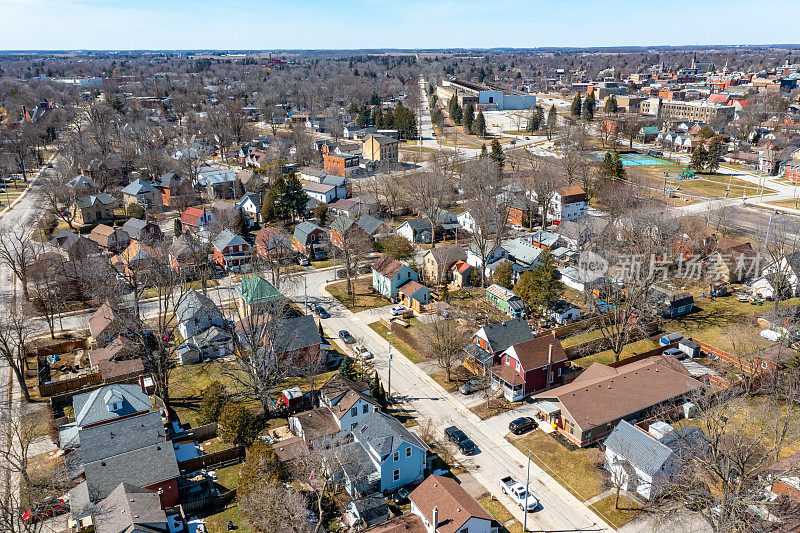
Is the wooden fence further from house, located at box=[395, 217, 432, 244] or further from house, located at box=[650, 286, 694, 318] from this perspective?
house, located at box=[395, 217, 432, 244]

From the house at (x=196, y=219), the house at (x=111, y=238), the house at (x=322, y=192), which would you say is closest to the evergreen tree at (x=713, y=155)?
the house at (x=322, y=192)

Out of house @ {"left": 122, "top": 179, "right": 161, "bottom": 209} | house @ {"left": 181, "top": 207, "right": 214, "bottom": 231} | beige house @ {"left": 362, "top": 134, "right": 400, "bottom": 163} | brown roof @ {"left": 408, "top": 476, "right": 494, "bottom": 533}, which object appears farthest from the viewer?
beige house @ {"left": 362, "top": 134, "right": 400, "bottom": 163}

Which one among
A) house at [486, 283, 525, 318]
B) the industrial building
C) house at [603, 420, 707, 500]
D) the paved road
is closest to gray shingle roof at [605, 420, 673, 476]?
house at [603, 420, 707, 500]

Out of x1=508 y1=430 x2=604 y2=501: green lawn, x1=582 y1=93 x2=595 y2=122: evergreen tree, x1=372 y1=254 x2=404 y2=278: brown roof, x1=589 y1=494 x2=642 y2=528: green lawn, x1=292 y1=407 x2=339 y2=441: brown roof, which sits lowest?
x1=589 y1=494 x2=642 y2=528: green lawn

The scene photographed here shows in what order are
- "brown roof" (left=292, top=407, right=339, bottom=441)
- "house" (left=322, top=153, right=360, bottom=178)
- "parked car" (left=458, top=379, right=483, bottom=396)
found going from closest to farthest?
"brown roof" (left=292, top=407, right=339, bottom=441) < "parked car" (left=458, top=379, right=483, bottom=396) < "house" (left=322, top=153, right=360, bottom=178)

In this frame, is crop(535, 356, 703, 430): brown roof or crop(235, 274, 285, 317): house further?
crop(235, 274, 285, 317): house

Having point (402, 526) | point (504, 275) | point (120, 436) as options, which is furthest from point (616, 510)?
point (120, 436)
